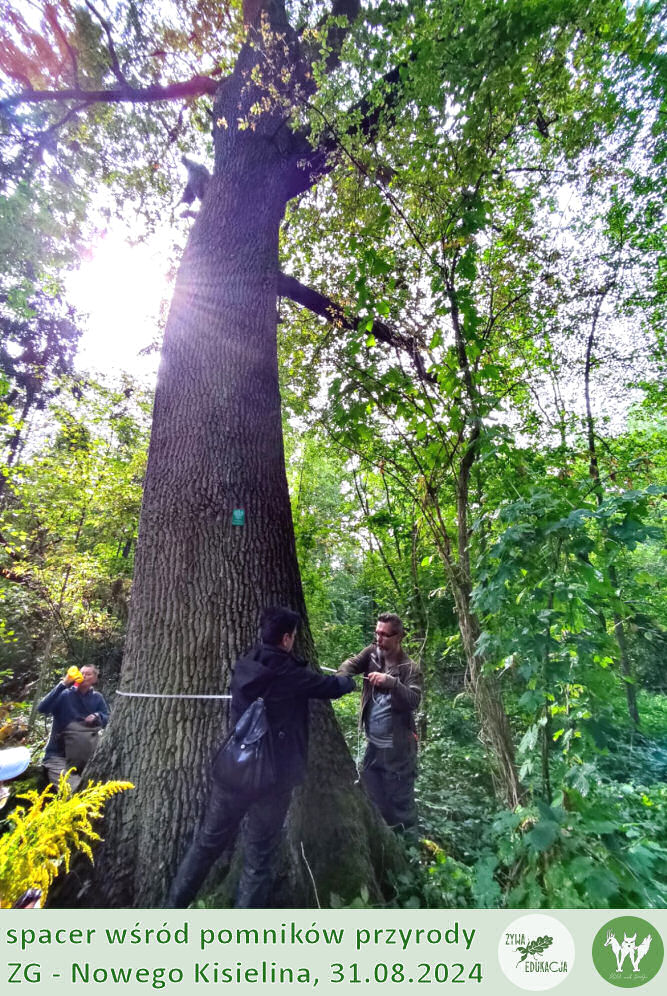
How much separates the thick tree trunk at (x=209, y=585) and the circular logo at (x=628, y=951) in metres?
1.04

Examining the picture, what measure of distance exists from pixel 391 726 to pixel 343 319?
13.2ft

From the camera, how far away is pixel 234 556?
251cm

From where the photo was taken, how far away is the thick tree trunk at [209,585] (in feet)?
6.52

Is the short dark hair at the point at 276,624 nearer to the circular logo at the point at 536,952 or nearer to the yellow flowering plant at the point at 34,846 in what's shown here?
the yellow flowering plant at the point at 34,846

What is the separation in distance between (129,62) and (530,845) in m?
6.95

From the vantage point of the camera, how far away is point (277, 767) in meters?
1.84

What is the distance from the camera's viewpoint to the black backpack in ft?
5.85

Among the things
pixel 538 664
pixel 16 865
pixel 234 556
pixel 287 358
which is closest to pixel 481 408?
pixel 538 664

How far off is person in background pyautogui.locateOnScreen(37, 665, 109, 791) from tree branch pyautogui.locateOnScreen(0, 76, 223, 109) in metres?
5.70

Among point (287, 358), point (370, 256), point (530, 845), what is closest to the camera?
point (530, 845)

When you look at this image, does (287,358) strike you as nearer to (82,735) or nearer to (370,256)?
(370,256)

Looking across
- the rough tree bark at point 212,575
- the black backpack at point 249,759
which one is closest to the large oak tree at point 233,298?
the rough tree bark at point 212,575

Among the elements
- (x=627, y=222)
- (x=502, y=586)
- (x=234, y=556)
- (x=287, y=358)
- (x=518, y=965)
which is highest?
(x=627, y=222)

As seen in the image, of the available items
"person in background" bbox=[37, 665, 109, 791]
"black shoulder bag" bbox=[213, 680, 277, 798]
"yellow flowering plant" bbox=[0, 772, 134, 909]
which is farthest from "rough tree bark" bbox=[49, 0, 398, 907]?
"person in background" bbox=[37, 665, 109, 791]
